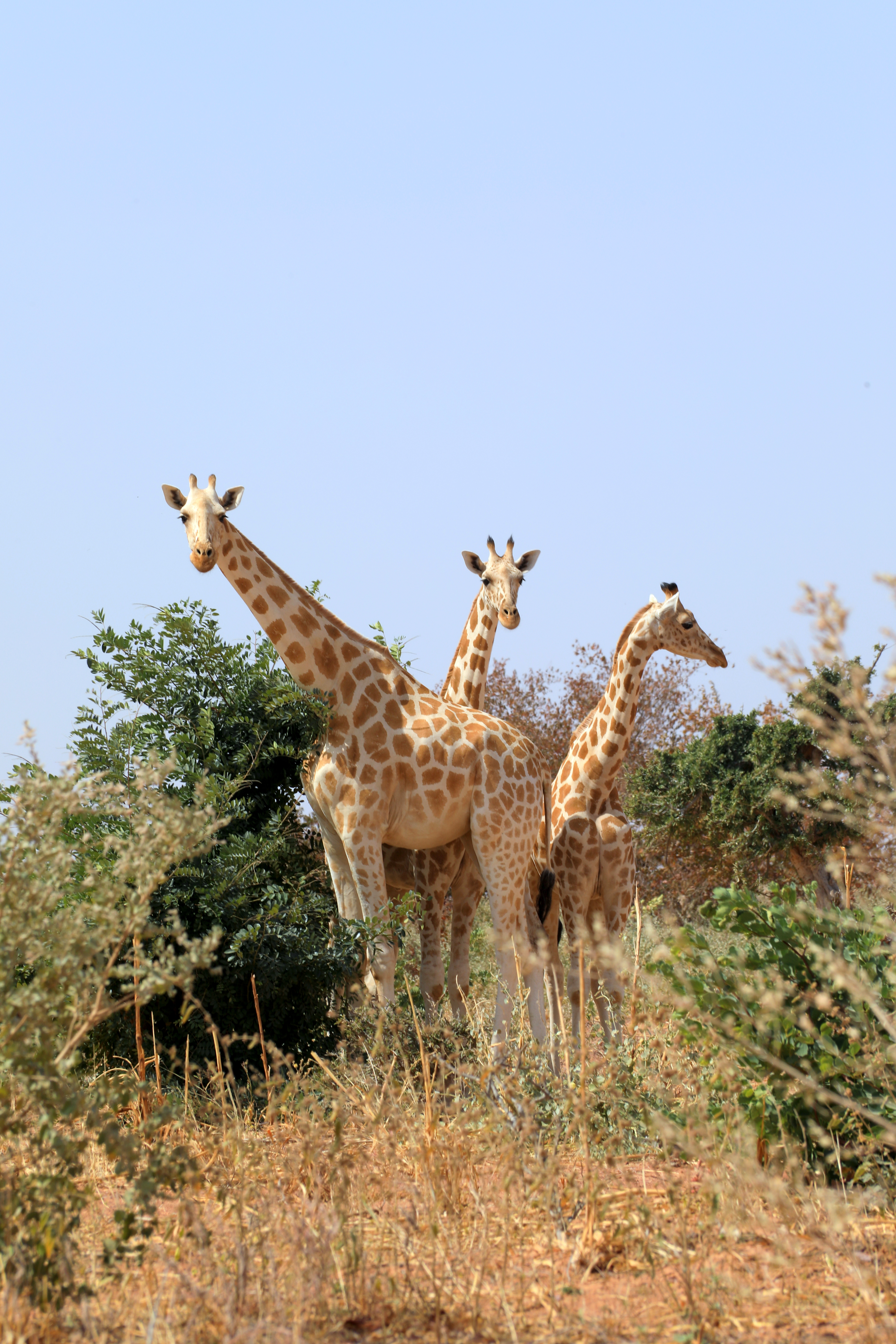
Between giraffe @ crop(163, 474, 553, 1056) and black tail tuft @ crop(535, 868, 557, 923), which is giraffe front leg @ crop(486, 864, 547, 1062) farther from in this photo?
black tail tuft @ crop(535, 868, 557, 923)

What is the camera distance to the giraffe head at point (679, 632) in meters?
8.80

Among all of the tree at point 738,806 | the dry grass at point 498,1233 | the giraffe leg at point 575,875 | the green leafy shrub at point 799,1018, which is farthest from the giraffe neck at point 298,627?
the tree at point 738,806

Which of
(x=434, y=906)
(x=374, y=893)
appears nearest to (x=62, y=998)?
(x=374, y=893)

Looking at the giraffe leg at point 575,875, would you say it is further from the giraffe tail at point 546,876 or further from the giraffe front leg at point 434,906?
the giraffe front leg at point 434,906

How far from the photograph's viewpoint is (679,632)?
28.9ft

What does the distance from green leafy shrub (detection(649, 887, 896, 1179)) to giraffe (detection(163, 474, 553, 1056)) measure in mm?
2458

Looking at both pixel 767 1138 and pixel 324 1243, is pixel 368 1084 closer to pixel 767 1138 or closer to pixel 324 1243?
pixel 767 1138

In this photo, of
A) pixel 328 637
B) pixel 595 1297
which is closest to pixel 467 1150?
pixel 595 1297

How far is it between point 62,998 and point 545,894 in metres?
4.82

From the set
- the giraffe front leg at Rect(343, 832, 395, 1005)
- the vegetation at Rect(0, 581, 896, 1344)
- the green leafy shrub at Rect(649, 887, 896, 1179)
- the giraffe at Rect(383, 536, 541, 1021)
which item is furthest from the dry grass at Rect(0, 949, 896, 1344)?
the giraffe at Rect(383, 536, 541, 1021)

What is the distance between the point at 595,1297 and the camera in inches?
136

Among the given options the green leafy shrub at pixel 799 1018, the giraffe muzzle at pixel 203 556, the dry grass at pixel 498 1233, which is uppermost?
the giraffe muzzle at pixel 203 556

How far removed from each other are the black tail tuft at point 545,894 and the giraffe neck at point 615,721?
82 centimetres

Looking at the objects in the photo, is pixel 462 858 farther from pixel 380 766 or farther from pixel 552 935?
pixel 380 766
